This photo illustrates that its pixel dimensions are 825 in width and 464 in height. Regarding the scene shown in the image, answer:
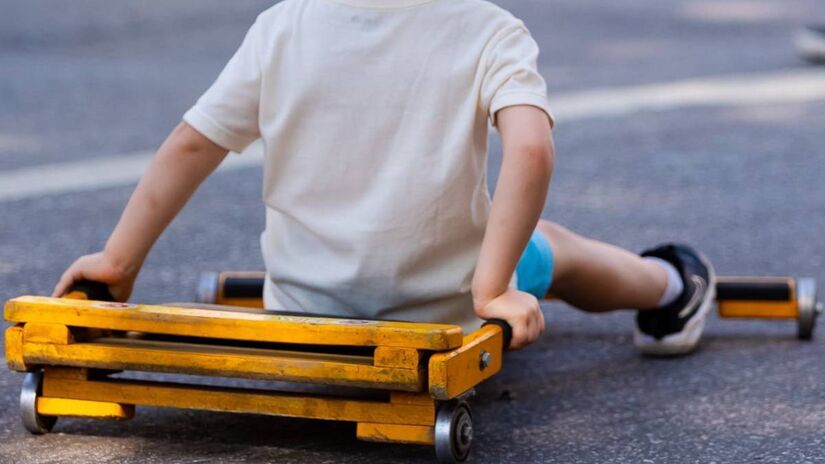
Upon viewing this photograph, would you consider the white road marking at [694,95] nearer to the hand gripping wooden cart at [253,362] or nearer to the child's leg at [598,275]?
the child's leg at [598,275]

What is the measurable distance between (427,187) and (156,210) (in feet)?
1.61

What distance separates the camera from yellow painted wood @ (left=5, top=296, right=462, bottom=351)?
2.27 m

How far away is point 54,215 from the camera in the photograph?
178 inches

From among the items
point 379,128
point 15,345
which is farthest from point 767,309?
point 15,345

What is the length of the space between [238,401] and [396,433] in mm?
259

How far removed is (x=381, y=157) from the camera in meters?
2.57

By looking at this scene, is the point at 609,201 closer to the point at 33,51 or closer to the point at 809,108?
the point at 809,108

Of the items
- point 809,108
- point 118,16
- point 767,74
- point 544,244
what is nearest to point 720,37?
point 767,74

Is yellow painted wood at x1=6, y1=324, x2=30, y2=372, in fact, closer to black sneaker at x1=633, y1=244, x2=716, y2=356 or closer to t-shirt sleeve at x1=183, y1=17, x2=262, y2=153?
t-shirt sleeve at x1=183, y1=17, x2=262, y2=153

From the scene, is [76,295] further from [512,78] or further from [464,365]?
[512,78]

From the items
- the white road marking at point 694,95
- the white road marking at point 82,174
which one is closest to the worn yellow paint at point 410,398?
the white road marking at point 82,174

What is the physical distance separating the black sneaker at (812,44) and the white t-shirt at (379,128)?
5.12 m

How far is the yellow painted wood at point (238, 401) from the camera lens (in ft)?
7.66

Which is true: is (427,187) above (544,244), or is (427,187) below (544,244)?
above
